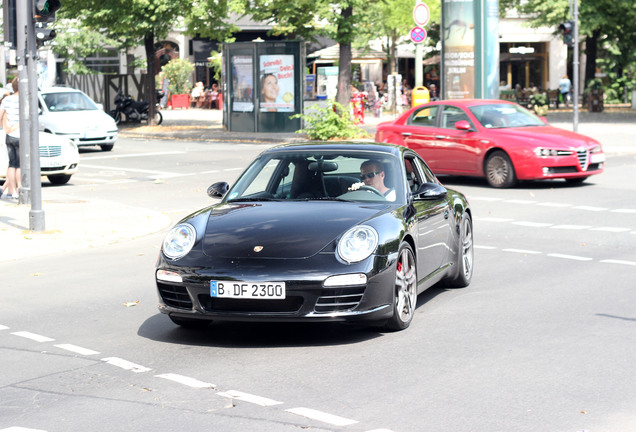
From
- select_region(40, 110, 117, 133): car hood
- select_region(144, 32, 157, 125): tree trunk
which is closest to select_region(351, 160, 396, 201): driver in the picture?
select_region(40, 110, 117, 133): car hood

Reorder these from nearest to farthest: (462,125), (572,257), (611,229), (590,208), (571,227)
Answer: (572,257)
(611,229)
(571,227)
(590,208)
(462,125)

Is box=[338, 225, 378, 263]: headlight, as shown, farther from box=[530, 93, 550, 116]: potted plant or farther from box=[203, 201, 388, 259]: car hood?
box=[530, 93, 550, 116]: potted plant

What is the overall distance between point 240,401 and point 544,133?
13.8m

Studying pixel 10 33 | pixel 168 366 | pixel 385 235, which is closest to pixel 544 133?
pixel 10 33

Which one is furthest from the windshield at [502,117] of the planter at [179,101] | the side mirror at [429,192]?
the planter at [179,101]

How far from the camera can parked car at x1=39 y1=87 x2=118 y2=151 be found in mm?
28719

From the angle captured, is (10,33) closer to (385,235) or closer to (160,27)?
(385,235)

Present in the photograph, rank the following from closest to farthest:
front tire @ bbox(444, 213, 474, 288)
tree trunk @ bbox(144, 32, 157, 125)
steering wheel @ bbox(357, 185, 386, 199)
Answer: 1. steering wheel @ bbox(357, 185, 386, 199)
2. front tire @ bbox(444, 213, 474, 288)
3. tree trunk @ bbox(144, 32, 157, 125)

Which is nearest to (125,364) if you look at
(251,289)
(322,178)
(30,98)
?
(251,289)

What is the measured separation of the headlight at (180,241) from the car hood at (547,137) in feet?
38.1

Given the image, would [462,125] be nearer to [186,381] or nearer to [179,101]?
[186,381]

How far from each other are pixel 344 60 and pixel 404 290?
27.6 m

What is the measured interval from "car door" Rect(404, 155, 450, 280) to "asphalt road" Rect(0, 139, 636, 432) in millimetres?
388

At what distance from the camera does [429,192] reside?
8305mm
